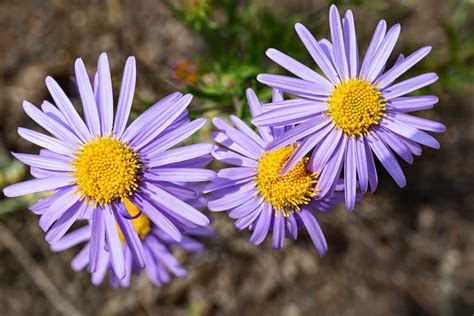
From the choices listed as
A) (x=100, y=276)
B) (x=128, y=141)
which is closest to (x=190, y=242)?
(x=100, y=276)

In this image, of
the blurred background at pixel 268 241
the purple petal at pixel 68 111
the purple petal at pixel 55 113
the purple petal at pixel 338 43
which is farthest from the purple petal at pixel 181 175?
the blurred background at pixel 268 241

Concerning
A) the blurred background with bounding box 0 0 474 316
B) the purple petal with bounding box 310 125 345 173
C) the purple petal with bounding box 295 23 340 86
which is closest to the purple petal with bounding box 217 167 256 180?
the purple petal with bounding box 310 125 345 173

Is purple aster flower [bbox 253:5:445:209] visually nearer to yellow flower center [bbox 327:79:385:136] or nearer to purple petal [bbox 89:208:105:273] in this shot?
yellow flower center [bbox 327:79:385:136]

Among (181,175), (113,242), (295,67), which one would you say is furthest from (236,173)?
(113,242)

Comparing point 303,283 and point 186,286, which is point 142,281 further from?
point 303,283

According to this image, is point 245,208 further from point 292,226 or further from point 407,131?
point 407,131

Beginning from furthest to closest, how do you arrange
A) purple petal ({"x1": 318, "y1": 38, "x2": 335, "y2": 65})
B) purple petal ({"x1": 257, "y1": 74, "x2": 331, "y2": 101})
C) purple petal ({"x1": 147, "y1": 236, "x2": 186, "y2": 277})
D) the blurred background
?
the blurred background
purple petal ({"x1": 147, "y1": 236, "x2": 186, "y2": 277})
purple petal ({"x1": 318, "y1": 38, "x2": 335, "y2": 65})
purple petal ({"x1": 257, "y1": 74, "x2": 331, "y2": 101})

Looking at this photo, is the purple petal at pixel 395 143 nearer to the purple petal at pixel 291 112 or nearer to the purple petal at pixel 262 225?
the purple petal at pixel 291 112
